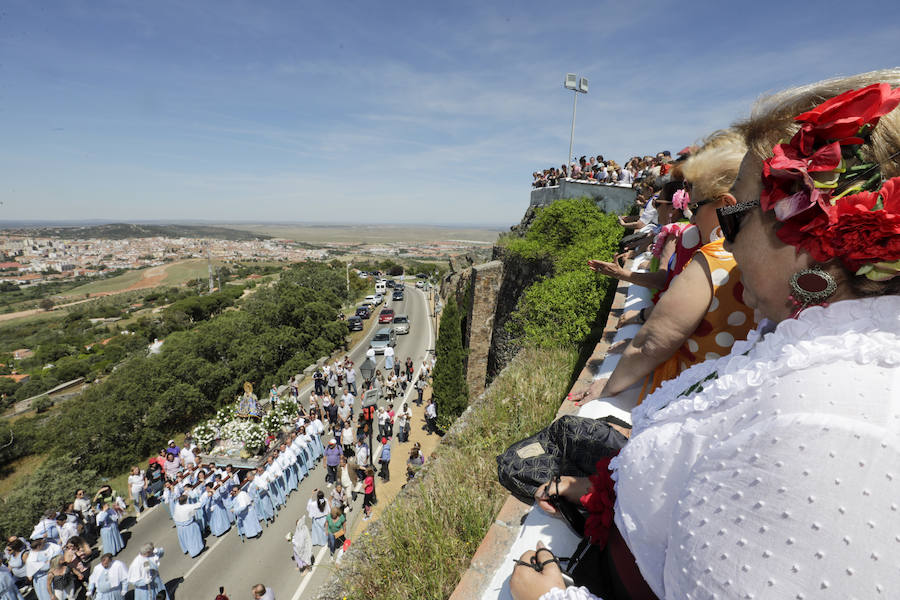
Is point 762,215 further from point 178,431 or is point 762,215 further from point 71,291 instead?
point 71,291

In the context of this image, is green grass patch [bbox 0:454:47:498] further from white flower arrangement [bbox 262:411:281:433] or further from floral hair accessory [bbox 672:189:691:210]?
floral hair accessory [bbox 672:189:691:210]

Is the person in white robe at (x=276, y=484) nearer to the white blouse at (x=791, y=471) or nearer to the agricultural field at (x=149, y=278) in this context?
the white blouse at (x=791, y=471)

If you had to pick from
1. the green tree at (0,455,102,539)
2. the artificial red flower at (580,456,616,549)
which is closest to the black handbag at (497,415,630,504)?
the artificial red flower at (580,456,616,549)

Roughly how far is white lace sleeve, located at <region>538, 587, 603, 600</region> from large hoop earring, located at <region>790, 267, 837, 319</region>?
972 millimetres

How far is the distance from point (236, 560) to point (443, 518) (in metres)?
8.65

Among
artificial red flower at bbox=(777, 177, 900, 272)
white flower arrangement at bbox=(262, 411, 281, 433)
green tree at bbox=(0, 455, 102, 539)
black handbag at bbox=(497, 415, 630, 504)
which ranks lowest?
green tree at bbox=(0, 455, 102, 539)

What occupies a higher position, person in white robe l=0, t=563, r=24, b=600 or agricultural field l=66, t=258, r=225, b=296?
person in white robe l=0, t=563, r=24, b=600

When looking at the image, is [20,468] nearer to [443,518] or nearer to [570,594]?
[443,518]

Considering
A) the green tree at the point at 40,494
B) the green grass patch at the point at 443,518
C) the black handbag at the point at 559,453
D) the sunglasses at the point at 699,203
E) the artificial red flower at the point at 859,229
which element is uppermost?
the sunglasses at the point at 699,203

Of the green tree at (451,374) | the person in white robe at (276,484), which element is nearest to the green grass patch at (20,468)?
the person in white robe at (276,484)

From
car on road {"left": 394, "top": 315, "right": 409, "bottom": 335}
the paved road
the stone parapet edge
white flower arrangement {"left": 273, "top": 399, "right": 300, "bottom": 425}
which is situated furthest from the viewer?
car on road {"left": 394, "top": 315, "right": 409, "bottom": 335}

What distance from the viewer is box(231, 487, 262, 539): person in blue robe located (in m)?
8.87

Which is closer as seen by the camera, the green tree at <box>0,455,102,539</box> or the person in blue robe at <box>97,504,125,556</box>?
the person in blue robe at <box>97,504,125,556</box>

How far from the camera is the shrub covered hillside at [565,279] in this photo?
6.24m
